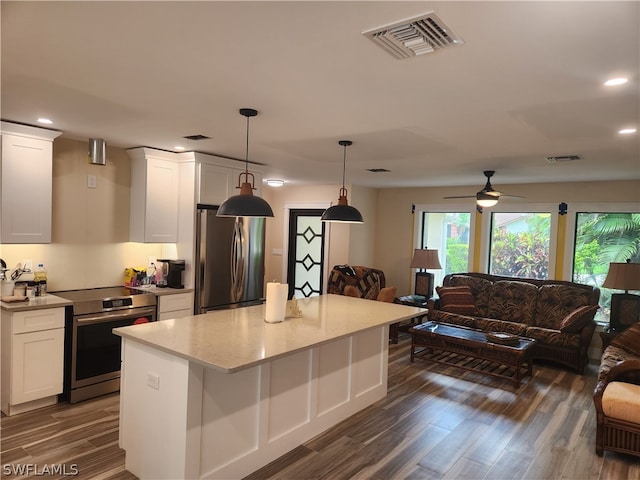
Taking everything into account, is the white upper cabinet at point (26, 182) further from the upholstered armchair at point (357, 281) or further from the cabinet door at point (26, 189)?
the upholstered armchair at point (357, 281)

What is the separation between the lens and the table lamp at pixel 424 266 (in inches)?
267

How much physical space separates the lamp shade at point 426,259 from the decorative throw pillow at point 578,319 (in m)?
2.02

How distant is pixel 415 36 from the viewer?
1.79 m

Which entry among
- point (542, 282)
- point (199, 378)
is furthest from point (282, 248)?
point (199, 378)

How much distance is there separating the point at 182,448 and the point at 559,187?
6004mm

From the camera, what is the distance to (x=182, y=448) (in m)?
2.40

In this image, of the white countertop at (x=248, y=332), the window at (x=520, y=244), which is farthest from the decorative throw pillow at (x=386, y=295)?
the white countertop at (x=248, y=332)

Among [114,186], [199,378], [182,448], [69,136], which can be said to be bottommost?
[182,448]

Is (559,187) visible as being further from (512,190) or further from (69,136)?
(69,136)

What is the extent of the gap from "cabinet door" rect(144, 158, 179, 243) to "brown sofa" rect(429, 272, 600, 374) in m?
3.78

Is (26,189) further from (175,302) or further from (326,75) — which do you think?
(326,75)

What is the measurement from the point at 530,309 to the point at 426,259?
1653mm

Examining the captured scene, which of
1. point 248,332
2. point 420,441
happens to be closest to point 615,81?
point 248,332

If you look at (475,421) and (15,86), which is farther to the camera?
(475,421)
